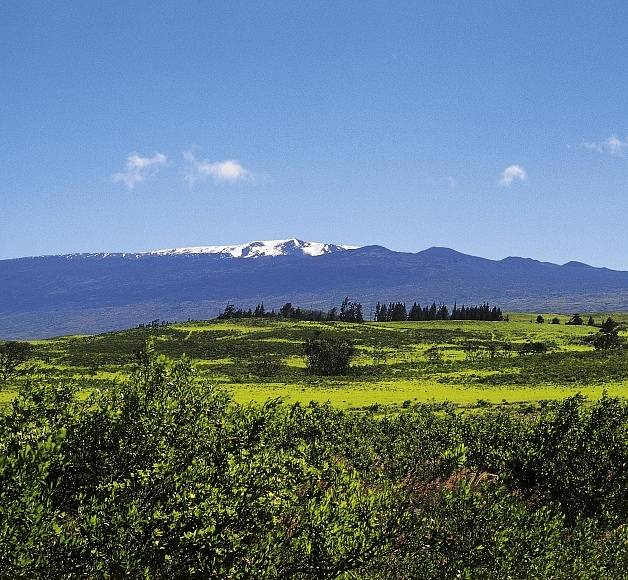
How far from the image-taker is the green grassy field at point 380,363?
61.3 metres

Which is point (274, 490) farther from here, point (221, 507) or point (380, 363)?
point (380, 363)

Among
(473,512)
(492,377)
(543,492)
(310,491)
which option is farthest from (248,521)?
(492,377)

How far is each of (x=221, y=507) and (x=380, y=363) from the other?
9602cm

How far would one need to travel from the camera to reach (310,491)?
15.8 m

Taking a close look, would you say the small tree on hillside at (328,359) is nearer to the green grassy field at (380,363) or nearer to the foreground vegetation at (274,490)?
the green grassy field at (380,363)

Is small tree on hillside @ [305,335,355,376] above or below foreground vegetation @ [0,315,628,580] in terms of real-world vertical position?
below

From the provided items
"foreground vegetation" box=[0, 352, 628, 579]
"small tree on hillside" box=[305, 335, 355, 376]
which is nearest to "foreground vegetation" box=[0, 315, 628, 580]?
"foreground vegetation" box=[0, 352, 628, 579]

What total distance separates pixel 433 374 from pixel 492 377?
1006cm

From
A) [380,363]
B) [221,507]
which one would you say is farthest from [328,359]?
[221,507]

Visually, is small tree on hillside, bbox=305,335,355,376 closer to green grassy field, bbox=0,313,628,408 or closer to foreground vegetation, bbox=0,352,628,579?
green grassy field, bbox=0,313,628,408

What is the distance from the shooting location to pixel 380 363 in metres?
107

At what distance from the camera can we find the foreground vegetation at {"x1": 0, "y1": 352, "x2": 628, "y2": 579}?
11938 mm

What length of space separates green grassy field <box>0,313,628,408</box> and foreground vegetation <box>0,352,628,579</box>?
9.35ft

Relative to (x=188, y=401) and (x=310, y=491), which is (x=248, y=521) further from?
(x=188, y=401)
